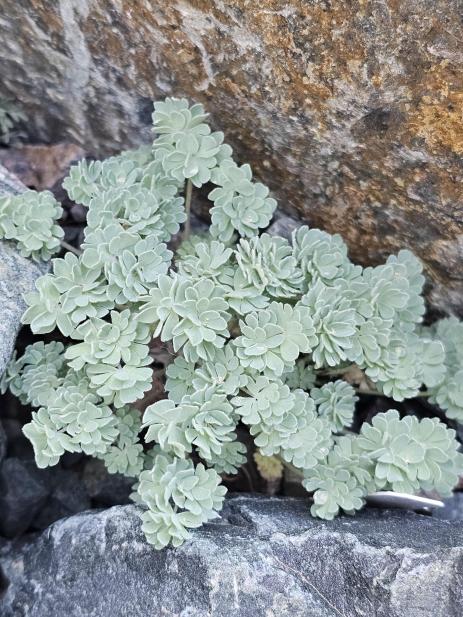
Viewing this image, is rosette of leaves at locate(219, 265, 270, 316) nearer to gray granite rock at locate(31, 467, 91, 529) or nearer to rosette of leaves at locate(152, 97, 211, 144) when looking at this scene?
rosette of leaves at locate(152, 97, 211, 144)

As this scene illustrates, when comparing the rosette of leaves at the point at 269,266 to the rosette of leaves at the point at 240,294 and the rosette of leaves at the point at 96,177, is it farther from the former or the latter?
the rosette of leaves at the point at 96,177

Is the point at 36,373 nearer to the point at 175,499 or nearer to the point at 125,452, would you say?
the point at 125,452

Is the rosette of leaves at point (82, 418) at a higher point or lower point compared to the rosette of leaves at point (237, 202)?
lower

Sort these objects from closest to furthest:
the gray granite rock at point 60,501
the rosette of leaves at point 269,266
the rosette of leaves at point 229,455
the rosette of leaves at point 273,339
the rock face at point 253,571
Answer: the rock face at point 253,571 → the rosette of leaves at point 273,339 → the rosette of leaves at point 269,266 → the rosette of leaves at point 229,455 → the gray granite rock at point 60,501

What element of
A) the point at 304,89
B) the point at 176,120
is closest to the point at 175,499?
the point at 176,120

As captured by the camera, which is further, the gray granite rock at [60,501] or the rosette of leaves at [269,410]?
the gray granite rock at [60,501]

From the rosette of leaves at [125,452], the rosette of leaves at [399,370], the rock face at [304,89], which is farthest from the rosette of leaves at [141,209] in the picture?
the rosette of leaves at [399,370]

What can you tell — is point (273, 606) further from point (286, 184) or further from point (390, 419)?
point (286, 184)

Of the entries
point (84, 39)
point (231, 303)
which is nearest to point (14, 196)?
point (84, 39)
